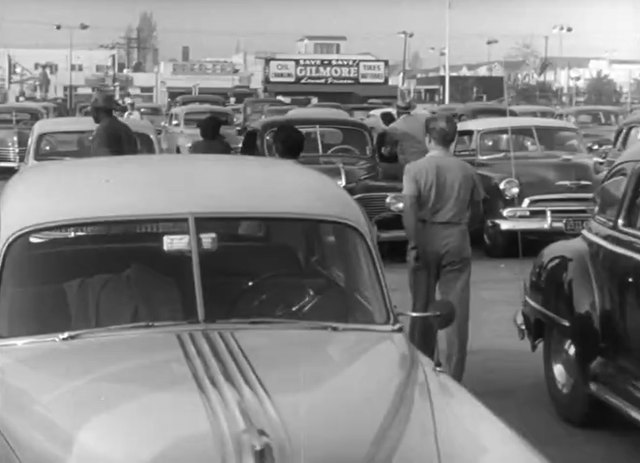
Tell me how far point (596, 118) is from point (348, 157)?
12.7 metres

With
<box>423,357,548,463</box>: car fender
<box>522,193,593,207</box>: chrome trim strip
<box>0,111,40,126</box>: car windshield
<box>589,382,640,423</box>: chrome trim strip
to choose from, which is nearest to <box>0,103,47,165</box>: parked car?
<box>0,111,40,126</box>: car windshield

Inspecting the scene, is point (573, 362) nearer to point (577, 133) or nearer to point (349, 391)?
point (349, 391)

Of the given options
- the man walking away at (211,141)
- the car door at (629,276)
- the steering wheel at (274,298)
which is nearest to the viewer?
the steering wheel at (274,298)

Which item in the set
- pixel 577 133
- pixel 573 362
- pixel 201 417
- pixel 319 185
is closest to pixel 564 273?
pixel 573 362

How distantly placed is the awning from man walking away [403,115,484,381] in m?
29.6

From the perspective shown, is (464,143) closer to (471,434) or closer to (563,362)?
(563,362)

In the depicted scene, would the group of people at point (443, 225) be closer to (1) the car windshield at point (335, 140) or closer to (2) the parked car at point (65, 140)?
(2) the parked car at point (65, 140)

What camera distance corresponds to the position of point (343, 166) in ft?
47.1

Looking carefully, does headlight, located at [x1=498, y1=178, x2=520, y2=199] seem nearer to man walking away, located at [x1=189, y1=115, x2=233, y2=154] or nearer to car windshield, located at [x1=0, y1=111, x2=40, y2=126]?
man walking away, located at [x1=189, y1=115, x2=233, y2=154]

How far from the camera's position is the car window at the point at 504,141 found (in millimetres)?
15547

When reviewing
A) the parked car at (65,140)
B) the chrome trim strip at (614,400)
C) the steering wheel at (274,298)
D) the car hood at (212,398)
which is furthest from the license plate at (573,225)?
the car hood at (212,398)

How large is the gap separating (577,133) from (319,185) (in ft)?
37.6

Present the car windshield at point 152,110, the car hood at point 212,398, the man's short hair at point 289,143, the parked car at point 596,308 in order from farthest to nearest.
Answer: the car windshield at point 152,110, the man's short hair at point 289,143, the parked car at point 596,308, the car hood at point 212,398

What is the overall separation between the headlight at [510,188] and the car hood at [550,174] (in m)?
0.12
